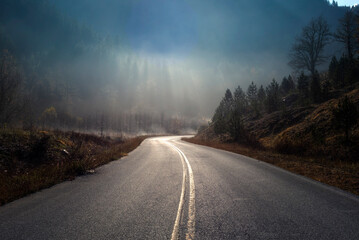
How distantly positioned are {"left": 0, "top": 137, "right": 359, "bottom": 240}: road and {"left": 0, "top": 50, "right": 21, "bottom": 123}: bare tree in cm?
1464

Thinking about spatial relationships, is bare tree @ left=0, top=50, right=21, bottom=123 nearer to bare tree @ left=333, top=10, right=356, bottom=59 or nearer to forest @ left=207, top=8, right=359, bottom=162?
forest @ left=207, top=8, right=359, bottom=162

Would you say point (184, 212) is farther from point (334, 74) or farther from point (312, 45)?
point (334, 74)

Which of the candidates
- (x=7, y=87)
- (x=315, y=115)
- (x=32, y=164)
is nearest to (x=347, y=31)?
(x=315, y=115)

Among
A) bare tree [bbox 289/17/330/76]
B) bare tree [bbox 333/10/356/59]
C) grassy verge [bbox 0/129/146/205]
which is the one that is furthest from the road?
bare tree [bbox 333/10/356/59]

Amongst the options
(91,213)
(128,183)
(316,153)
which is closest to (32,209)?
(91,213)

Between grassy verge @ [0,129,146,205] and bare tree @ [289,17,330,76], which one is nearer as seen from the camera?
grassy verge @ [0,129,146,205]

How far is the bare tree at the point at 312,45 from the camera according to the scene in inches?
1283

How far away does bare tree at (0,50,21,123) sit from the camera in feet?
47.2

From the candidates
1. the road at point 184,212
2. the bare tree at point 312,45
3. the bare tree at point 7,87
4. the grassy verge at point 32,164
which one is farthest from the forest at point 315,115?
the bare tree at point 7,87

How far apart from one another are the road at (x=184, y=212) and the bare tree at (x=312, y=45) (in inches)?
1482

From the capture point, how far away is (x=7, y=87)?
48.5 feet

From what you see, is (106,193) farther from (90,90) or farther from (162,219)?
(90,90)

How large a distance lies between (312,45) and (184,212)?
43.8 meters

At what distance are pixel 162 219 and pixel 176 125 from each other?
136356mm
